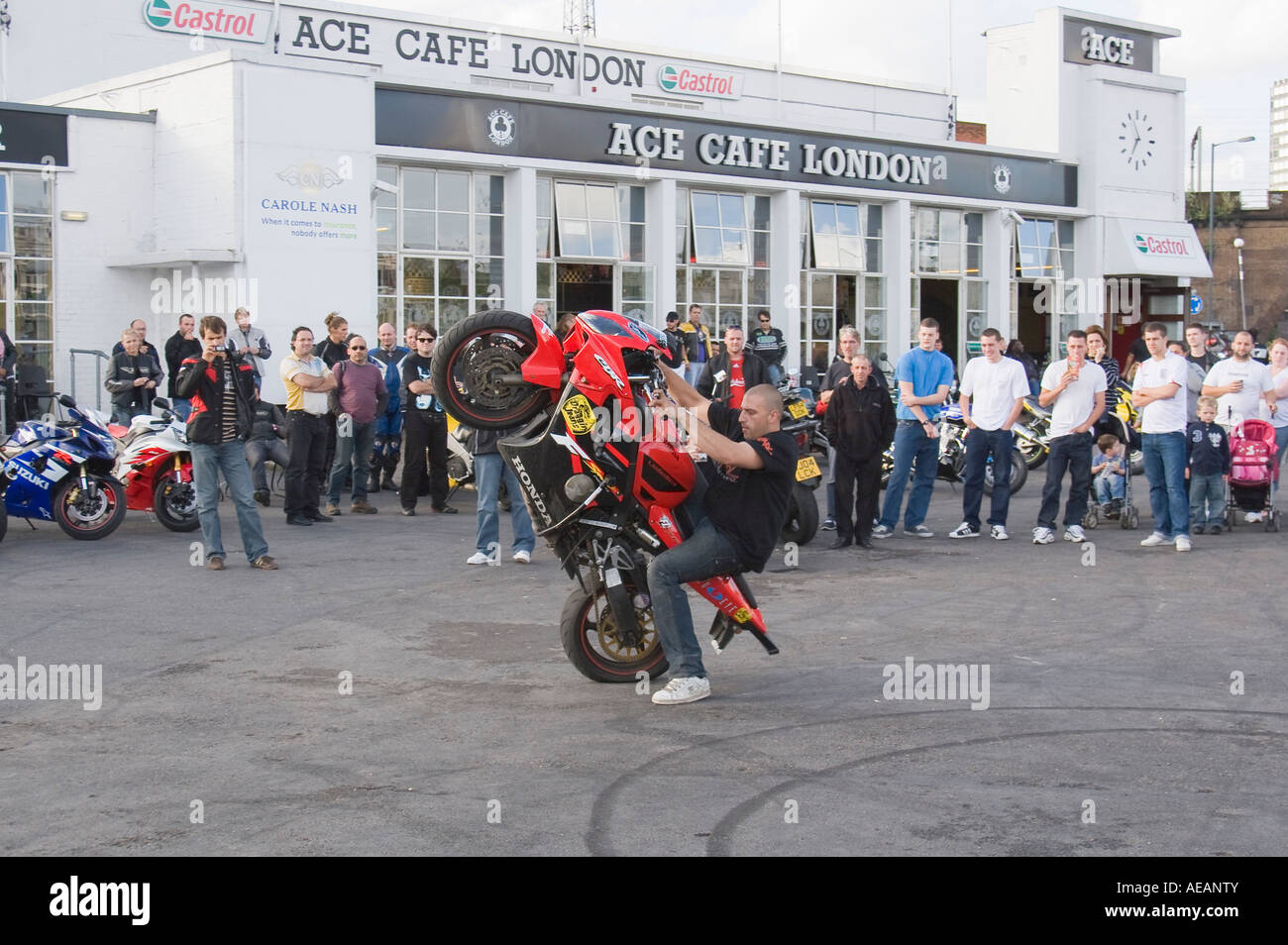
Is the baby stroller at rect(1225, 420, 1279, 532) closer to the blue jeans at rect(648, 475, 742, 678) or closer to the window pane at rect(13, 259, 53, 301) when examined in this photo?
the blue jeans at rect(648, 475, 742, 678)

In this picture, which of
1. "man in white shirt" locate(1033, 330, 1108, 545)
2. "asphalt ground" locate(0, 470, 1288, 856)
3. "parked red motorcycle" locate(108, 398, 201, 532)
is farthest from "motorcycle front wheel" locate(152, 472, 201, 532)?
"man in white shirt" locate(1033, 330, 1108, 545)

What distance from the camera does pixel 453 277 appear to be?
989 inches

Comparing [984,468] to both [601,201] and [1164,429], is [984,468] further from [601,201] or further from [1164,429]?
[601,201]

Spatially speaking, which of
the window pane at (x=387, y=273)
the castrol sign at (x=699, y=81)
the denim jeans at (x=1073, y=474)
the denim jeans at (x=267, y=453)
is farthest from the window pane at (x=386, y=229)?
the denim jeans at (x=1073, y=474)

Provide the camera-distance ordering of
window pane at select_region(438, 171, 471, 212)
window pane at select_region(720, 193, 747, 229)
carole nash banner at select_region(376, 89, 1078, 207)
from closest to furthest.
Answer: carole nash banner at select_region(376, 89, 1078, 207), window pane at select_region(438, 171, 471, 212), window pane at select_region(720, 193, 747, 229)

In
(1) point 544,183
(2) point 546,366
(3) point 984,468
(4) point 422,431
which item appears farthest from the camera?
(1) point 544,183

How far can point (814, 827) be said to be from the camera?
5.31m

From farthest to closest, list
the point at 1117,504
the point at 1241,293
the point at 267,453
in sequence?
the point at 1241,293
the point at 267,453
the point at 1117,504

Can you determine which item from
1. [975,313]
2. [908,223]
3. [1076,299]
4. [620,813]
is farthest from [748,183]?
[620,813]

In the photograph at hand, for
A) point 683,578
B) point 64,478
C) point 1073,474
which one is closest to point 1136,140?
→ point 1073,474

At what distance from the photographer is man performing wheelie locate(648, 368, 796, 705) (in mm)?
7219

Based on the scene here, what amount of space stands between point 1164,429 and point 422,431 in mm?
7363

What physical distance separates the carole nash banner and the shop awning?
1.53 metres

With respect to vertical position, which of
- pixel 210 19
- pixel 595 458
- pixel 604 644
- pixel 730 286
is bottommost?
pixel 604 644
